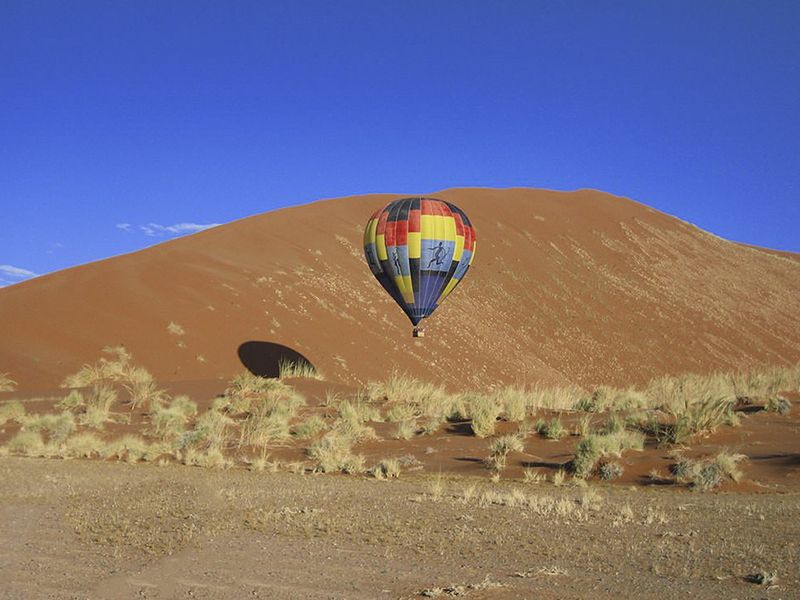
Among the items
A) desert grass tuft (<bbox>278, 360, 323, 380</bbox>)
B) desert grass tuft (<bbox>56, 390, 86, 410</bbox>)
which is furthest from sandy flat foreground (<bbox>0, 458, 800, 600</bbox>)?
desert grass tuft (<bbox>278, 360, 323, 380</bbox>)

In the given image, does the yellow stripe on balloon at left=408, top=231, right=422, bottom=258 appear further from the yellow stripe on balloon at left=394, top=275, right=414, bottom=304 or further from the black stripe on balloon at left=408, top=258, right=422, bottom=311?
the yellow stripe on balloon at left=394, top=275, right=414, bottom=304

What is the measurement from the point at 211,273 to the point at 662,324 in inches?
972

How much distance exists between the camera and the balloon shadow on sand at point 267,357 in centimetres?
2788

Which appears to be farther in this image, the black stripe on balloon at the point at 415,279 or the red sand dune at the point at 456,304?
the red sand dune at the point at 456,304

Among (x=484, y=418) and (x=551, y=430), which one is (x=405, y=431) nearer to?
(x=484, y=418)

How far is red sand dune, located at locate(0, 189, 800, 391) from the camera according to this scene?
2820 cm

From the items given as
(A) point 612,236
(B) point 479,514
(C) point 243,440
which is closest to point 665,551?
(B) point 479,514

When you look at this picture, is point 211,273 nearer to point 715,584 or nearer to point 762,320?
point 715,584

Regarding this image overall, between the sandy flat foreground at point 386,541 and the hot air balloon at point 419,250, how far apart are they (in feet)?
41.1

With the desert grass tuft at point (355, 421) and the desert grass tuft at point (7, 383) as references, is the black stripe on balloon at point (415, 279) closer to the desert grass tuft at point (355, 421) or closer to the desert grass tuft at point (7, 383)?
the desert grass tuft at point (355, 421)

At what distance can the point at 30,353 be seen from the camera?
1008 inches

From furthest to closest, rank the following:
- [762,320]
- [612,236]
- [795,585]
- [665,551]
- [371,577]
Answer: [612,236], [762,320], [665,551], [371,577], [795,585]

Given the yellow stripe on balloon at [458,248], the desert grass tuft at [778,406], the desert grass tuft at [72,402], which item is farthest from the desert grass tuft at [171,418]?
the desert grass tuft at [778,406]

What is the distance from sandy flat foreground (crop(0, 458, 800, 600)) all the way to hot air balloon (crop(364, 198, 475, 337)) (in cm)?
1253
